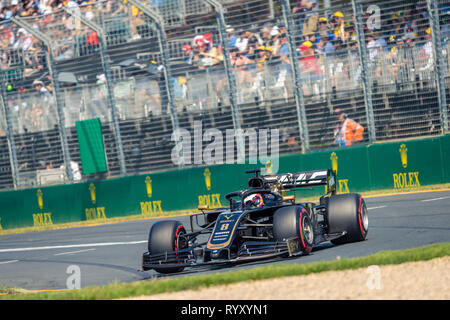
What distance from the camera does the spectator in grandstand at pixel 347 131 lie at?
1828 cm

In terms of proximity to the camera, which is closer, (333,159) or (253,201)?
(253,201)

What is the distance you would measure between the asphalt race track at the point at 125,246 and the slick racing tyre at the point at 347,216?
0.19 m

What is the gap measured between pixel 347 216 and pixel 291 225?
127cm

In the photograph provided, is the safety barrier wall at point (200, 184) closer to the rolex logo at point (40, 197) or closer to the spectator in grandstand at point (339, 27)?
the rolex logo at point (40, 197)

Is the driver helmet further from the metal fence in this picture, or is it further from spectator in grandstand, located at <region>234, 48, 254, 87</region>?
spectator in grandstand, located at <region>234, 48, 254, 87</region>

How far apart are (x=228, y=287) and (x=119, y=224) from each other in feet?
38.7

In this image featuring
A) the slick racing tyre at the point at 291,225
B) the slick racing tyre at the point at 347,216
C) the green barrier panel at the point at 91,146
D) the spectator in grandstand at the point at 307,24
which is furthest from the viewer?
the green barrier panel at the point at 91,146

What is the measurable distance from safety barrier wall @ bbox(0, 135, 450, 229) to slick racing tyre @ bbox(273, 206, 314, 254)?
8332 mm

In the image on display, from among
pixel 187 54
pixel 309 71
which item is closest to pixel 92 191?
pixel 187 54

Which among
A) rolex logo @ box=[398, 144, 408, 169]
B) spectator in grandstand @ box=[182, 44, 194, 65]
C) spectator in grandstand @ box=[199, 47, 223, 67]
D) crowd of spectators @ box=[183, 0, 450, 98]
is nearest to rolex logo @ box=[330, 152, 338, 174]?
rolex logo @ box=[398, 144, 408, 169]

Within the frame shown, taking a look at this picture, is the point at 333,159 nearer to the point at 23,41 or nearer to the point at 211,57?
the point at 211,57

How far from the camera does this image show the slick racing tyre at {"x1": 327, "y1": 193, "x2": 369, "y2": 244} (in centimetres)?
1059

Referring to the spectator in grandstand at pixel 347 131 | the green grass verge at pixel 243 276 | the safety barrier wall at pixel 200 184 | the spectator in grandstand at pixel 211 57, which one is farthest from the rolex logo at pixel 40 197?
the green grass verge at pixel 243 276

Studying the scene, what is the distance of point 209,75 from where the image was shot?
19531 millimetres
